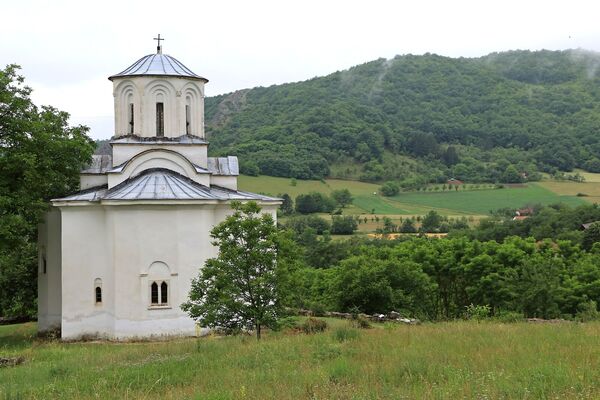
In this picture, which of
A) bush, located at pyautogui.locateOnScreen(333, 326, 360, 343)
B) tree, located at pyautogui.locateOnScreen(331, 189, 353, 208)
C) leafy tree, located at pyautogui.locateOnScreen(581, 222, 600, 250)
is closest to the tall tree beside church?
bush, located at pyautogui.locateOnScreen(333, 326, 360, 343)

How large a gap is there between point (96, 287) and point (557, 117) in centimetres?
12512

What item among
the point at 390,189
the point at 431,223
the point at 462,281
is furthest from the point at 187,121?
the point at 390,189

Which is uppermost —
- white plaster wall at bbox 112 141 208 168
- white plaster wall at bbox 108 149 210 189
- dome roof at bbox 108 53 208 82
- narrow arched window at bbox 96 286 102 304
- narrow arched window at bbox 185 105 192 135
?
dome roof at bbox 108 53 208 82

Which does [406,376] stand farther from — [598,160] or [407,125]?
[407,125]

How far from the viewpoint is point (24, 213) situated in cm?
2100

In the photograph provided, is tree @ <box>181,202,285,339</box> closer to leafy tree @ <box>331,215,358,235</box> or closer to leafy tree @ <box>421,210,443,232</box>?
leafy tree @ <box>421,210,443,232</box>

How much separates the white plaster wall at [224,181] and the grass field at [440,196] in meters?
56.5

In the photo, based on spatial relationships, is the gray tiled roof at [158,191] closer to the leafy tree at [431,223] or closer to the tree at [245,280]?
the tree at [245,280]

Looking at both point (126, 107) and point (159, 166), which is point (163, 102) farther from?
point (159, 166)

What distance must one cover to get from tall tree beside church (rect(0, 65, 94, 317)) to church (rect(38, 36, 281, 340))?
0.69 meters

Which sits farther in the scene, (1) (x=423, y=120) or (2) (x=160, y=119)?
(1) (x=423, y=120)

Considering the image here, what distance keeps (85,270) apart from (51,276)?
244 centimetres

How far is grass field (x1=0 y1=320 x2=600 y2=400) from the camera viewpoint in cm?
815

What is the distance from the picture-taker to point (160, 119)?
23.8 metres
